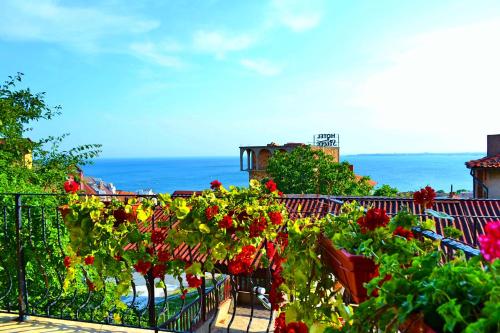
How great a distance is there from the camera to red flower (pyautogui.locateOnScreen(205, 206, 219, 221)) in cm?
244

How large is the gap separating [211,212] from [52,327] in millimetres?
1945

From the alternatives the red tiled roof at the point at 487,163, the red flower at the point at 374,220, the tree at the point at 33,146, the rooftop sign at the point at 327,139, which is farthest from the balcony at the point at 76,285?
the rooftop sign at the point at 327,139

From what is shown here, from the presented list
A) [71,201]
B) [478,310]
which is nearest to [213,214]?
[71,201]

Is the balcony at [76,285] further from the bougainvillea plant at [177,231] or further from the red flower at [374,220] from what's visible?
the red flower at [374,220]

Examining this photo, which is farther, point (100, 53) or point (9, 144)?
point (100, 53)

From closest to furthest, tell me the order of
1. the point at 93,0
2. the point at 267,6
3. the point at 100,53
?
the point at 267,6 < the point at 93,0 < the point at 100,53

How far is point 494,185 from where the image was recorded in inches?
605

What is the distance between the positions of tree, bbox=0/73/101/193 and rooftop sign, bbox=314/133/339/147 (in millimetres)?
34009

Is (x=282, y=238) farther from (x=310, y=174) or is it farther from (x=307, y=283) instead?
(x=310, y=174)

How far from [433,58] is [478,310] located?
51.1 ft

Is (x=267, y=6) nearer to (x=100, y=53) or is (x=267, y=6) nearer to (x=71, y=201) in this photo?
(x=71, y=201)

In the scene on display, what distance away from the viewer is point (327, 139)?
4394 cm

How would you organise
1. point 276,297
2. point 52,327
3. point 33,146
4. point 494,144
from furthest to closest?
point 494,144 → point 33,146 → point 52,327 → point 276,297

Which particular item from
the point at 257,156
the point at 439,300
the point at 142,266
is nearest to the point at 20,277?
the point at 142,266
